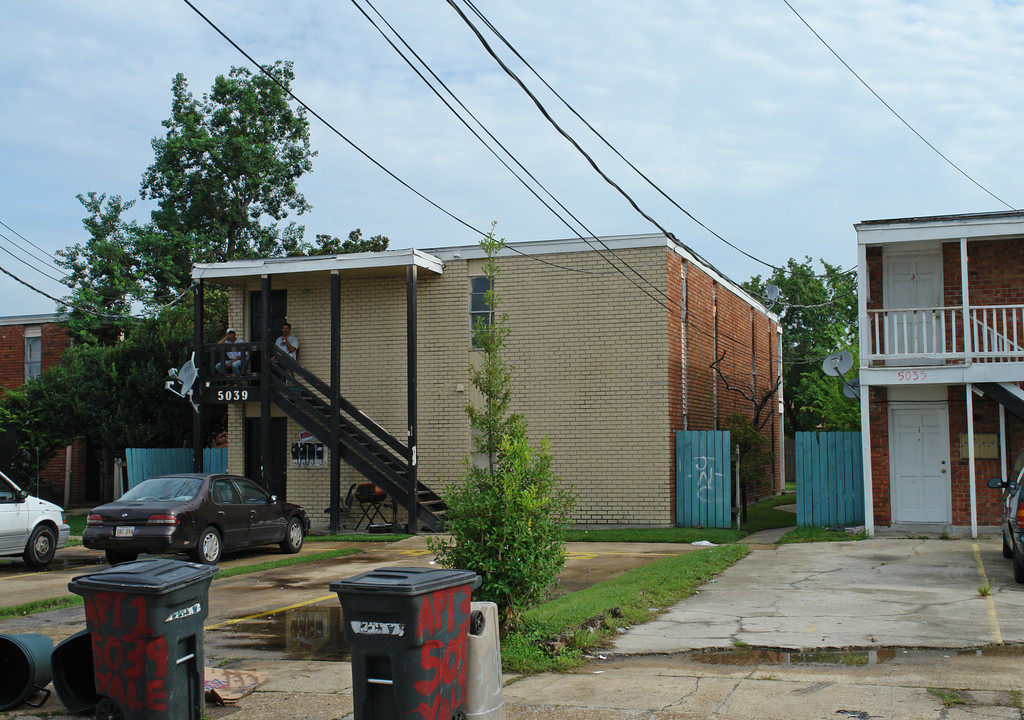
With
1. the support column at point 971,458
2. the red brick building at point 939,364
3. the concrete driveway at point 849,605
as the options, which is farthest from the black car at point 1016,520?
the red brick building at point 939,364

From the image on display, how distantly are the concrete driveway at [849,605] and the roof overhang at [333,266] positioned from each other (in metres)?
9.64

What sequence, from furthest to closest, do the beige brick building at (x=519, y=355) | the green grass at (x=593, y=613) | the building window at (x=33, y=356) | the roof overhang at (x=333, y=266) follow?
the building window at (x=33, y=356) < the roof overhang at (x=333, y=266) < the beige brick building at (x=519, y=355) < the green grass at (x=593, y=613)

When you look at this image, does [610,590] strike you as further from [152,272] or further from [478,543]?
[152,272]

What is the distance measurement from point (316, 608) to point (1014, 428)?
42.5ft

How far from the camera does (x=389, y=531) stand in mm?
19688

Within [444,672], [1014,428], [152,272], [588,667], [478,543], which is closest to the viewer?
[444,672]

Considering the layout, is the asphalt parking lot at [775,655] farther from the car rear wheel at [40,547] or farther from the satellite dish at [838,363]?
the satellite dish at [838,363]

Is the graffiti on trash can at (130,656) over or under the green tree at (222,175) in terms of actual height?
under

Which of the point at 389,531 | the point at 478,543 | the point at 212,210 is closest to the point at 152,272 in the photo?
the point at 212,210

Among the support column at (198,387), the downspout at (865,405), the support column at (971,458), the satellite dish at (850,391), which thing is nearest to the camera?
the support column at (971,458)

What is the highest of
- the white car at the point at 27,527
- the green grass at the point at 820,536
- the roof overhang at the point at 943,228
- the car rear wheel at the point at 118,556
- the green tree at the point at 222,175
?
the green tree at the point at 222,175

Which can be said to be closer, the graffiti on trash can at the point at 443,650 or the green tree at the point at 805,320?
the graffiti on trash can at the point at 443,650

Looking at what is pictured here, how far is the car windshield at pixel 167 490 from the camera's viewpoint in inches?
571

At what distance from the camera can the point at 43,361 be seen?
3086cm
